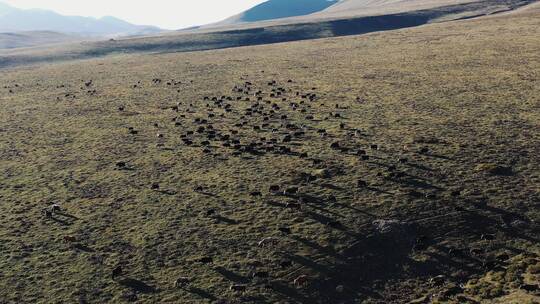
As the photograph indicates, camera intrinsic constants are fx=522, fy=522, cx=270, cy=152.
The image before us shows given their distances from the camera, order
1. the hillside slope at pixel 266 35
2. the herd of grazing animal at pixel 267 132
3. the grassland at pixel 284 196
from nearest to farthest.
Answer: the grassland at pixel 284 196
the herd of grazing animal at pixel 267 132
the hillside slope at pixel 266 35

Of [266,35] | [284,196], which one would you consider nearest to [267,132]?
[284,196]

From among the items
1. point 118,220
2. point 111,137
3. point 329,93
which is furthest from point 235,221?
point 329,93

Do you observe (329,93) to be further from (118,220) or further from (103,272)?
(103,272)

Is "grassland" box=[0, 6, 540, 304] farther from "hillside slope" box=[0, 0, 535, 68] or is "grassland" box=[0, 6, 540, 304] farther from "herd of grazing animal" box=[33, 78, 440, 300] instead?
"hillside slope" box=[0, 0, 535, 68]

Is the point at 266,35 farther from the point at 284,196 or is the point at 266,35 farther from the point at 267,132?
the point at 284,196

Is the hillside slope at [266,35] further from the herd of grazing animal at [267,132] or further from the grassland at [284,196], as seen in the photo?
the herd of grazing animal at [267,132]

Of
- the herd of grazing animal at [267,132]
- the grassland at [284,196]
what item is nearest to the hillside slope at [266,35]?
the grassland at [284,196]

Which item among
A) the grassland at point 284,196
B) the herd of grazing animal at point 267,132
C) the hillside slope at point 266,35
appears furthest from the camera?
the hillside slope at point 266,35
